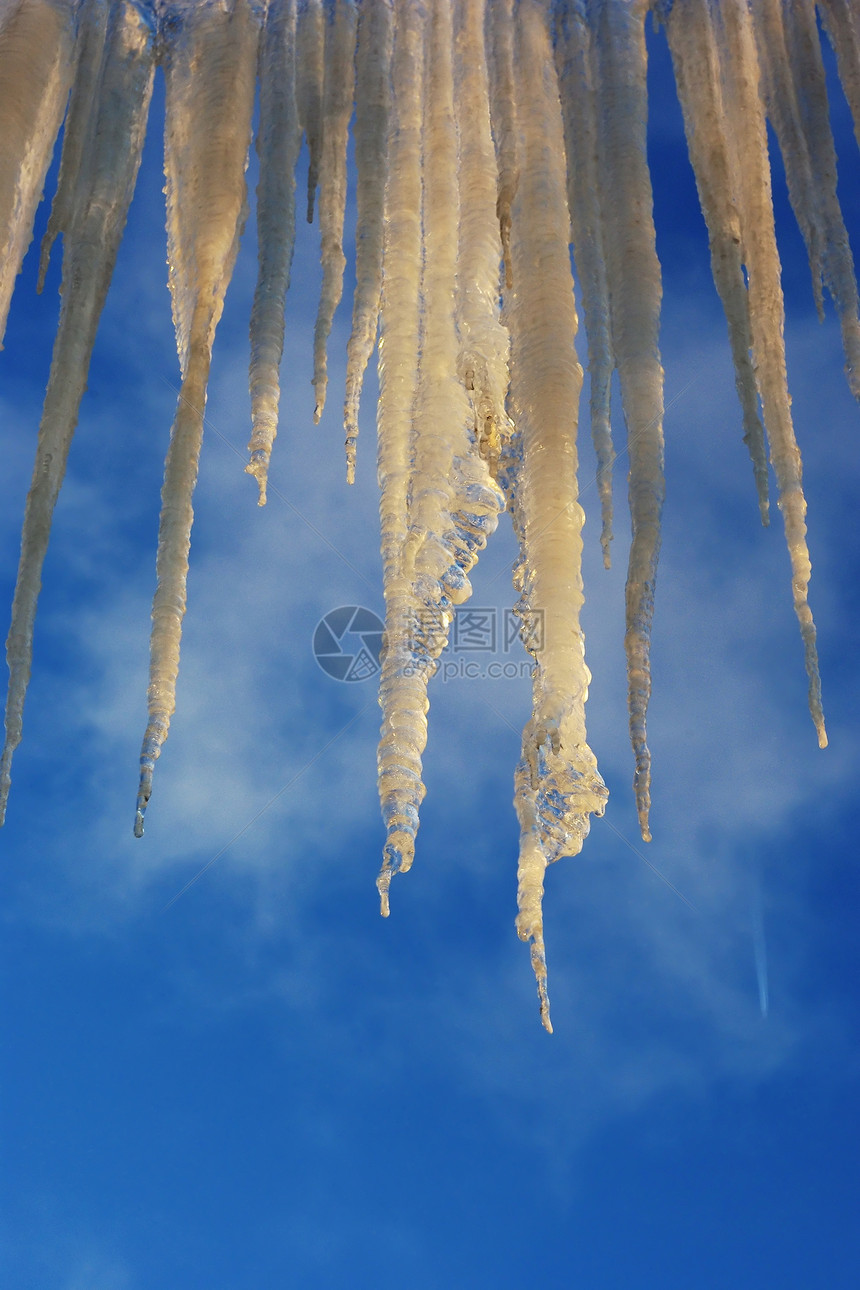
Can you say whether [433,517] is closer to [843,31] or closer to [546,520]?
[546,520]

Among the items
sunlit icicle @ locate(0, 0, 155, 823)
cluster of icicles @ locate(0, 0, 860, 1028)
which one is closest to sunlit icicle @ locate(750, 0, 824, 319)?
cluster of icicles @ locate(0, 0, 860, 1028)

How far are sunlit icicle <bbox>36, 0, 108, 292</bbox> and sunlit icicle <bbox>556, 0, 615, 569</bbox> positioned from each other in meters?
1.38

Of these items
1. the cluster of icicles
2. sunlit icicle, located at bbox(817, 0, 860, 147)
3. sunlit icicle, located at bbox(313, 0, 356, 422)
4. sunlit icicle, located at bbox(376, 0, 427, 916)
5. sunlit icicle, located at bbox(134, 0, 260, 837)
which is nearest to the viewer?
sunlit icicle, located at bbox(376, 0, 427, 916)

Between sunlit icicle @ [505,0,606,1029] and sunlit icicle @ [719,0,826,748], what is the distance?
597 millimetres

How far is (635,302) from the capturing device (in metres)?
2.64

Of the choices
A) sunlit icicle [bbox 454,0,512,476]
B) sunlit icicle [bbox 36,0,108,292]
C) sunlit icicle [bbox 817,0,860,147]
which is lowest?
sunlit icicle [bbox 454,0,512,476]

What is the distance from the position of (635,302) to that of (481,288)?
479 millimetres

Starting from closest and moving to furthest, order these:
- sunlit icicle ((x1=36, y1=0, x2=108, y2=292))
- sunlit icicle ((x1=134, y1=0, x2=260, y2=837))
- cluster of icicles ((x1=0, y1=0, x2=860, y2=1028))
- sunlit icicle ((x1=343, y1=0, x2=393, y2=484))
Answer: cluster of icicles ((x1=0, y1=0, x2=860, y2=1028)), sunlit icicle ((x1=134, y1=0, x2=260, y2=837)), sunlit icicle ((x1=343, y1=0, x2=393, y2=484)), sunlit icicle ((x1=36, y1=0, x2=108, y2=292))

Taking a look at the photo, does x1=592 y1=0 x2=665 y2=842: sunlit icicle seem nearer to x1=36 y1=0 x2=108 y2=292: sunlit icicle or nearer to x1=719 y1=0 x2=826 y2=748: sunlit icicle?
x1=719 y1=0 x2=826 y2=748: sunlit icicle

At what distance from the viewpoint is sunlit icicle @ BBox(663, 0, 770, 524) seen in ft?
9.28

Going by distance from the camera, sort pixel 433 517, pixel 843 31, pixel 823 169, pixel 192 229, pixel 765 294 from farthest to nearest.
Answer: pixel 843 31 < pixel 823 169 < pixel 765 294 < pixel 192 229 < pixel 433 517

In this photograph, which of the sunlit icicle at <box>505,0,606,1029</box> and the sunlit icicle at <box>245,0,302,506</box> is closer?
the sunlit icicle at <box>505,0,606,1029</box>

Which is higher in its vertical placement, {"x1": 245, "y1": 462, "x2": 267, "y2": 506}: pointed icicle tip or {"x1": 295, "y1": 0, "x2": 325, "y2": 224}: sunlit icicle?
{"x1": 295, "y1": 0, "x2": 325, "y2": 224}: sunlit icicle

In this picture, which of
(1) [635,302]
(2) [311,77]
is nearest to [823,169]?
(1) [635,302]
